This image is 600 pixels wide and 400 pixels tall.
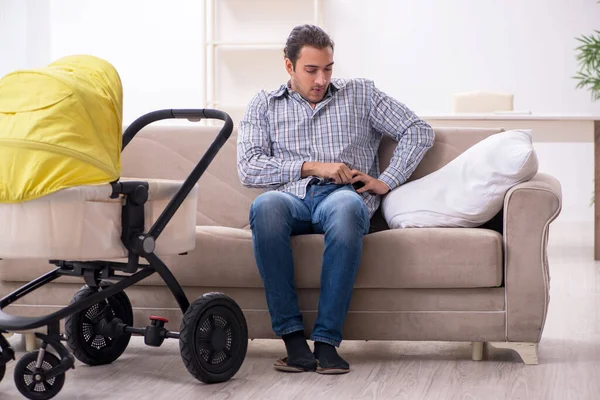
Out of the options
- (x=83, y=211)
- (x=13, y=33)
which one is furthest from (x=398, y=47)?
(x=83, y=211)

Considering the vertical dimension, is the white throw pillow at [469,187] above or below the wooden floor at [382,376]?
above

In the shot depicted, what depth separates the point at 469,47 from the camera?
692 cm

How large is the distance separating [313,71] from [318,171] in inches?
12.4

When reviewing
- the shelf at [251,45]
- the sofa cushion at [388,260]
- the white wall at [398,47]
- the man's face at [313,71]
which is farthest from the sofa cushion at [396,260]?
the white wall at [398,47]

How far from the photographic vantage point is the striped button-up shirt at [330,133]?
8.86ft

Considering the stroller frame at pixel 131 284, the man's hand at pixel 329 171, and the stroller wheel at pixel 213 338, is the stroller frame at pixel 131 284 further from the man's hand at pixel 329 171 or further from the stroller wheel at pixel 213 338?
the man's hand at pixel 329 171

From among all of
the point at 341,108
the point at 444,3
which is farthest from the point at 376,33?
the point at 341,108

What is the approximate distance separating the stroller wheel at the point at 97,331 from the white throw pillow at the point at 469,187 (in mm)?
833

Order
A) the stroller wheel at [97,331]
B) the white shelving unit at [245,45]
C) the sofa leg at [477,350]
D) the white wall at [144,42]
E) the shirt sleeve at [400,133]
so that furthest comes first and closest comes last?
the white wall at [144,42], the white shelving unit at [245,45], the shirt sleeve at [400,133], the sofa leg at [477,350], the stroller wheel at [97,331]

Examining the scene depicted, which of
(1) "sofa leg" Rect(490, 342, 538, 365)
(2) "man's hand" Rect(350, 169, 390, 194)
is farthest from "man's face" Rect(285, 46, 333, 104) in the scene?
(1) "sofa leg" Rect(490, 342, 538, 365)

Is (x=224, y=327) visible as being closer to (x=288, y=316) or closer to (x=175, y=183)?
(x=288, y=316)

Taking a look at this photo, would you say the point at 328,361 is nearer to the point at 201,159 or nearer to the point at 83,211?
the point at 201,159

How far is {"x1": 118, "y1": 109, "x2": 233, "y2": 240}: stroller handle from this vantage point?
2.10 metres

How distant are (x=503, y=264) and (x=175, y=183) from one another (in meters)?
0.94
